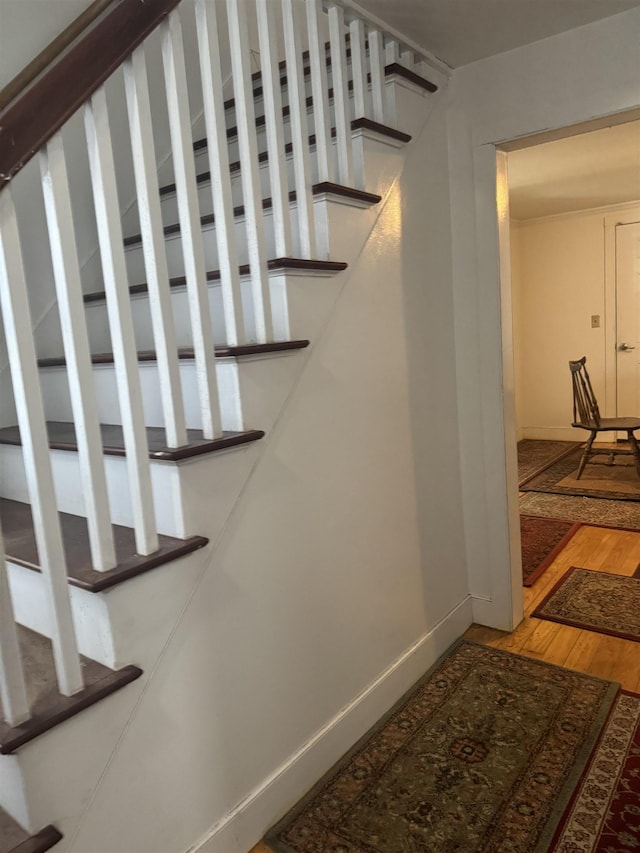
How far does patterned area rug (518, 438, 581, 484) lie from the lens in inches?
196

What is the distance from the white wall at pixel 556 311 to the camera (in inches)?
229

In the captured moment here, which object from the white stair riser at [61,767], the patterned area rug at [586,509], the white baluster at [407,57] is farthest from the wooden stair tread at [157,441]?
the patterned area rug at [586,509]

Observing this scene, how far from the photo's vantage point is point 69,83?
1.00 metres

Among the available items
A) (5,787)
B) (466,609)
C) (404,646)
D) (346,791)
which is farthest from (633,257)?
(5,787)

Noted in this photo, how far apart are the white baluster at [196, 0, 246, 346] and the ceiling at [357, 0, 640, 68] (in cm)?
71

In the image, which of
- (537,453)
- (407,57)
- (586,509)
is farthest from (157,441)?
(537,453)

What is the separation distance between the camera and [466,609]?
2.50 meters

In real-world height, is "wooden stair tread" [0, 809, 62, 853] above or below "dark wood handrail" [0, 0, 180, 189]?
below

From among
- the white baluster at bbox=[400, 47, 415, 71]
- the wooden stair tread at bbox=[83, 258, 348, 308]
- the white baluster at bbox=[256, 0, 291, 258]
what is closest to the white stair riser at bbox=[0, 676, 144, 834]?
the wooden stair tread at bbox=[83, 258, 348, 308]

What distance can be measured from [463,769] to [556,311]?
17.0 ft

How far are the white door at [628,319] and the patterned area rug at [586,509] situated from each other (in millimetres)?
2199

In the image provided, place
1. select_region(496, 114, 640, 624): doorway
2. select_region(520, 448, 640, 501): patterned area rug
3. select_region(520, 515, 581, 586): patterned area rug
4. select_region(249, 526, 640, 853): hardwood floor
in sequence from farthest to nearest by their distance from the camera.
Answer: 1. select_region(496, 114, 640, 624): doorway
2. select_region(520, 448, 640, 501): patterned area rug
3. select_region(520, 515, 581, 586): patterned area rug
4. select_region(249, 526, 640, 853): hardwood floor

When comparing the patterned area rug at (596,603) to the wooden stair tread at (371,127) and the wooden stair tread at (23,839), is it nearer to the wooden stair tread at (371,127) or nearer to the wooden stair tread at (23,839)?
the wooden stair tread at (371,127)

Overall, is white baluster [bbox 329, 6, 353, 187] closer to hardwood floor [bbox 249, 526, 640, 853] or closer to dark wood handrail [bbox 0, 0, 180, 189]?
dark wood handrail [bbox 0, 0, 180, 189]
